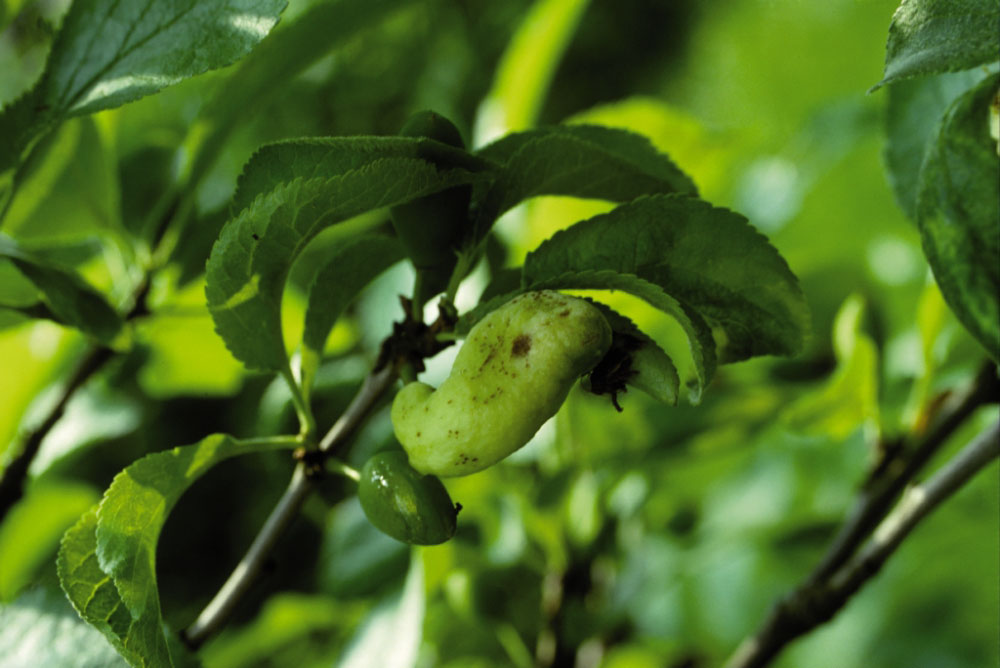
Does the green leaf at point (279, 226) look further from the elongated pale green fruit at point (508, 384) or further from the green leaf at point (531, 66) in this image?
the green leaf at point (531, 66)

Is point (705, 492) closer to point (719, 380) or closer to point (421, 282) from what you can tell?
point (719, 380)

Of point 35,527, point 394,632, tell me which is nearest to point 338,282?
point 394,632

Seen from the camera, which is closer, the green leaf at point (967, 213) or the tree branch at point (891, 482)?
the green leaf at point (967, 213)

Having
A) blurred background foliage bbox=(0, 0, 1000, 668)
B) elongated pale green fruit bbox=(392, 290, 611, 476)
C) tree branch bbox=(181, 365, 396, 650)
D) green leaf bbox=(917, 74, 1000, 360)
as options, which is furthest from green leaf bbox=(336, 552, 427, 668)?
green leaf bbox=(917, 74, 1000, 360)

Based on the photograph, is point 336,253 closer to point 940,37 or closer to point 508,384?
point 508,384

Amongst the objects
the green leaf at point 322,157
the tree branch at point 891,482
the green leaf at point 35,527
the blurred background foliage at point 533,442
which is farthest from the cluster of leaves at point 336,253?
the green leaf at point 35,527

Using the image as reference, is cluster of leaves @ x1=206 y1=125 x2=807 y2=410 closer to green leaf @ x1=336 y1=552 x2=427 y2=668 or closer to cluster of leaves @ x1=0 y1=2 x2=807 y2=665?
cluster of leaves @ x1=0 y1=2 x2=807 y2=665
